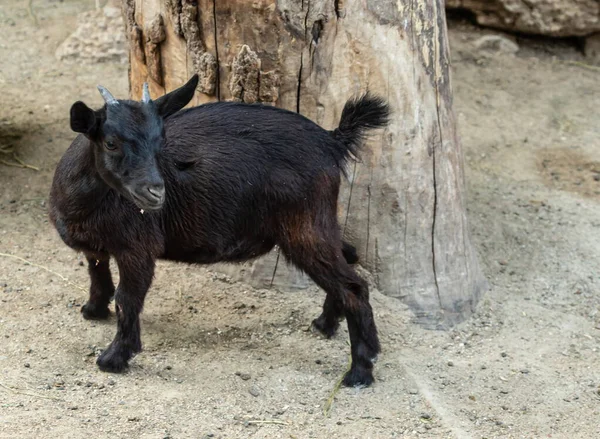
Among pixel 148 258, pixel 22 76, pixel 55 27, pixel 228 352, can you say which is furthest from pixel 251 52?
pixel 55 27

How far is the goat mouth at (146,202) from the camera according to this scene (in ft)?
15.5

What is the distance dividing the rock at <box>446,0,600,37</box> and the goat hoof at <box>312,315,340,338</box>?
5.77 metres

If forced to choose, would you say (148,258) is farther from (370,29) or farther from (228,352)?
(370,29)

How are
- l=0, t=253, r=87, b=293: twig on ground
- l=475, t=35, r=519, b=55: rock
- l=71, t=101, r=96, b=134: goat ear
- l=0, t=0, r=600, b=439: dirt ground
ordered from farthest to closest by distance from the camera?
l=475, t=35, r=519, b=55: rock → l=0, t=253, r=87, b=293: twig on ground → l=0, t=0, r=600, b=439: dirt ground → l=71, t=101, r=96, b=134: goat ear

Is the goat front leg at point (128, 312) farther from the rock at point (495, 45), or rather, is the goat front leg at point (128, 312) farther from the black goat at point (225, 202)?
the rock at point (495, 45)

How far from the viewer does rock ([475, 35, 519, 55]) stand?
1072 cm

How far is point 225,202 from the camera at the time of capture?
212 inches

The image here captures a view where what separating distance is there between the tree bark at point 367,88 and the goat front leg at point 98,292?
3.14ft

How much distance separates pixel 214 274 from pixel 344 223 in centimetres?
108

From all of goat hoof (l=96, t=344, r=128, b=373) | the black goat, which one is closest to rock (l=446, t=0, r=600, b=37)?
the black goat

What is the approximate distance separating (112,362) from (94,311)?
0.67 metres

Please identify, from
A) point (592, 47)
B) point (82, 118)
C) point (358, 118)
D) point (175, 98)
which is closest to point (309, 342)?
point (358, 118)

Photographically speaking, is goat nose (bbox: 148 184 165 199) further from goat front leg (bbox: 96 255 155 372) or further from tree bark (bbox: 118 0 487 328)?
tree bark (bbox: 118 0 487 328)

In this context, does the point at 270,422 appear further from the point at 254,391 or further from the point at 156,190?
the point at 156,190
